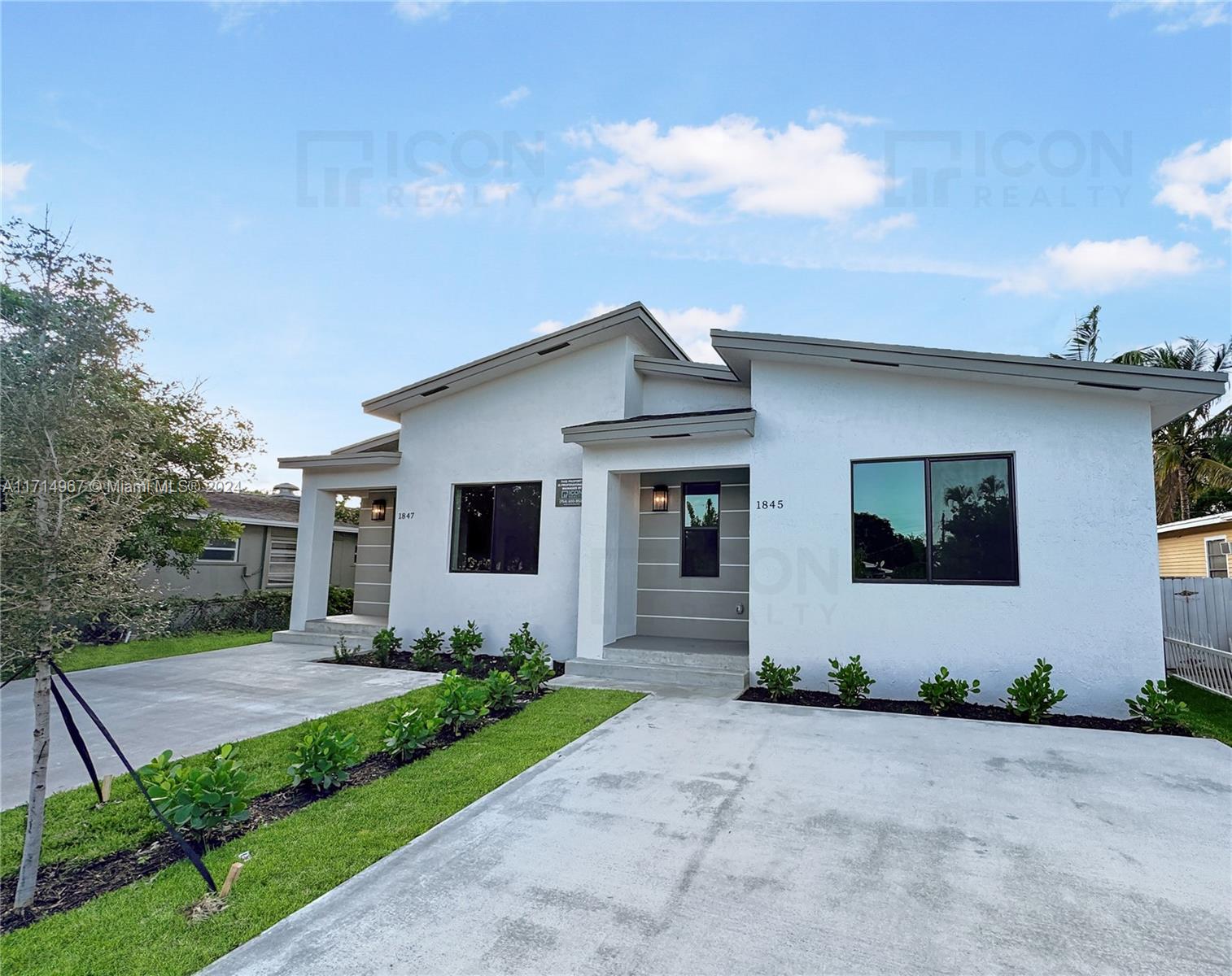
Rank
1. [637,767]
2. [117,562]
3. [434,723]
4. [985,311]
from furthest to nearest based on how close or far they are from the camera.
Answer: [985,311] → [434,723] → [637,767] → [117,562]

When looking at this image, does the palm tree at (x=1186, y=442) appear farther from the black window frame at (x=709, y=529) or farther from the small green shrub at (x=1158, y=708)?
the small green shrub at (x=1158, y=708)

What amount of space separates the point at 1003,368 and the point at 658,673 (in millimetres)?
5365

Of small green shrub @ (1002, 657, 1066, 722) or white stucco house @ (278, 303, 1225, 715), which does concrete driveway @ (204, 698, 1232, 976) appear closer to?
small green shrub @ (1002, 657, 1066, 722)

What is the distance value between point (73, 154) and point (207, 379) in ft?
14.5

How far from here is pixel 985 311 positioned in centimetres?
1375

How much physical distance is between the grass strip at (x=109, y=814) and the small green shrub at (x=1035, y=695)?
6037 millimetres

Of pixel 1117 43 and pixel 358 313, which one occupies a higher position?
pixel 1117 43

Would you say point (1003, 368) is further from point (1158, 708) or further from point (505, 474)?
point (505, 474)

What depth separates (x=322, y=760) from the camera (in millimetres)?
4352

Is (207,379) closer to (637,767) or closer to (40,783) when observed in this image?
(40,783)

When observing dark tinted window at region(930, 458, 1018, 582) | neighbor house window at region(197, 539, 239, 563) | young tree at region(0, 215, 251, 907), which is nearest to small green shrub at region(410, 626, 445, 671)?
young tree at region(0, 215, 251, 907)

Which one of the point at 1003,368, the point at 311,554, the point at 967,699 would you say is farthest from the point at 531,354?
the point at 967,699

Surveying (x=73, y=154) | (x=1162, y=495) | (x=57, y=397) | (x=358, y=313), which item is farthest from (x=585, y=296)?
(x=1162, y=495)

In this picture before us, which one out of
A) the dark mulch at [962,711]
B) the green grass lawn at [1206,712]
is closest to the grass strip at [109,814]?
the dark mulch at [962,711]
